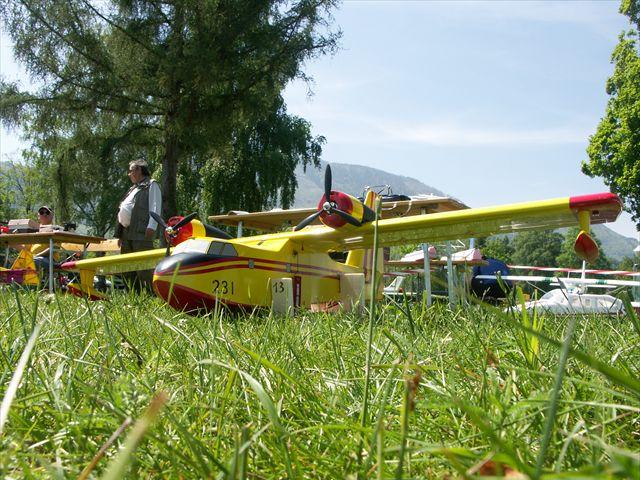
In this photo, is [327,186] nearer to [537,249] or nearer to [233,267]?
[233,267]

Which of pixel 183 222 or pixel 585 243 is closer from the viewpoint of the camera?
pixel 585 243

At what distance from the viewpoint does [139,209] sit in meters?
7.69

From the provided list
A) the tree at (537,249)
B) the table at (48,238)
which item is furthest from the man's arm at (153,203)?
the tree at (537,249)

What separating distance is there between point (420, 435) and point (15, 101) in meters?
19.9

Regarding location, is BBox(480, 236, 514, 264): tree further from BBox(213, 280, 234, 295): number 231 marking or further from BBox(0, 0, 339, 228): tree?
BBox(213, 280, 234, 295): number 231 marking

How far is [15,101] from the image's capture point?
1762 cm

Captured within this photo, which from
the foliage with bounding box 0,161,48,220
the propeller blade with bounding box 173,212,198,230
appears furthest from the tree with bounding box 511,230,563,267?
the propeller blade with bounding box 173,212,198,230

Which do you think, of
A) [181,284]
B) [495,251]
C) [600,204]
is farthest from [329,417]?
[495,251]

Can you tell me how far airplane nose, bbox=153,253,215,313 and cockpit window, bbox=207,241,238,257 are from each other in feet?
0.64

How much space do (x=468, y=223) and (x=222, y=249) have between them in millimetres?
2797

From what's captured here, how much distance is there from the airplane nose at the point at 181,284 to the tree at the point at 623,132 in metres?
25.4

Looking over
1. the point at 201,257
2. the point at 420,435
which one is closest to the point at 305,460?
the point at 420,435

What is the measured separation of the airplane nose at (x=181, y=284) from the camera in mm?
5621

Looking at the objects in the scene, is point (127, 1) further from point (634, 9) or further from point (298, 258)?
point (634, 9)
